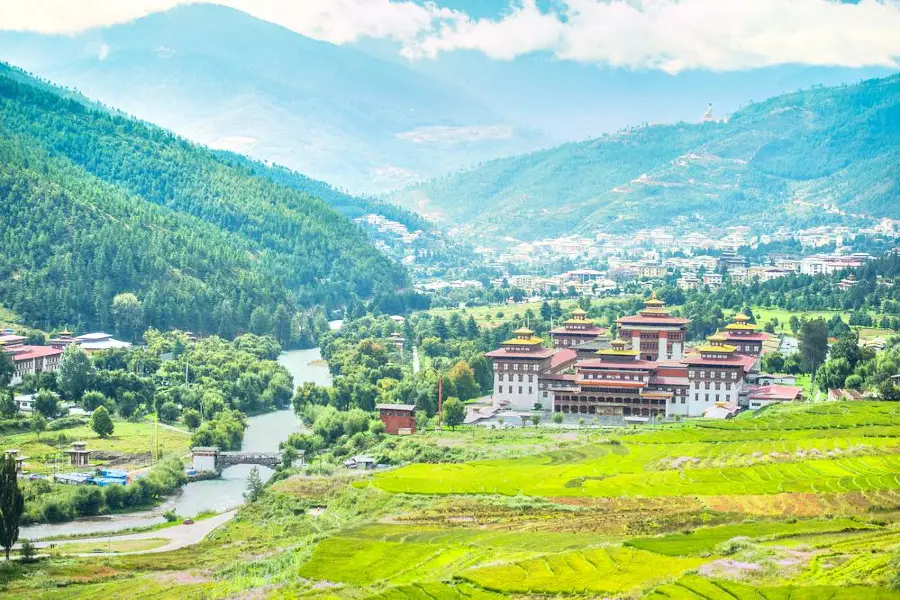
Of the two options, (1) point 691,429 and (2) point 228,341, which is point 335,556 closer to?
(1) point 691,429

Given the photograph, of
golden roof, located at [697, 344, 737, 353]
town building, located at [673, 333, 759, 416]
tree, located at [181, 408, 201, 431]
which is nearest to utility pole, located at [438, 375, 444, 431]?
town building, located at [673, 333, 759, 416]

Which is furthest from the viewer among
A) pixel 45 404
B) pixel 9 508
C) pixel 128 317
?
pixel 128 317

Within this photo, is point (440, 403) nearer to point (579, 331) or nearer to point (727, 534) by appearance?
point (579, 331)

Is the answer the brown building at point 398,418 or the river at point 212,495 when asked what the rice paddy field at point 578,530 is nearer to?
the river at point 212,495

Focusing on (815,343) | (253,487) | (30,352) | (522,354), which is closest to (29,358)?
(30,352)

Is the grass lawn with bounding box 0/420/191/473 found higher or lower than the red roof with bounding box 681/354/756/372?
lower

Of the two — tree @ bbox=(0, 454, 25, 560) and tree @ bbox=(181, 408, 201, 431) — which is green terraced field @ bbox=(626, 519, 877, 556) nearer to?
tree @ bbox=(0, 454, 25, 560)
